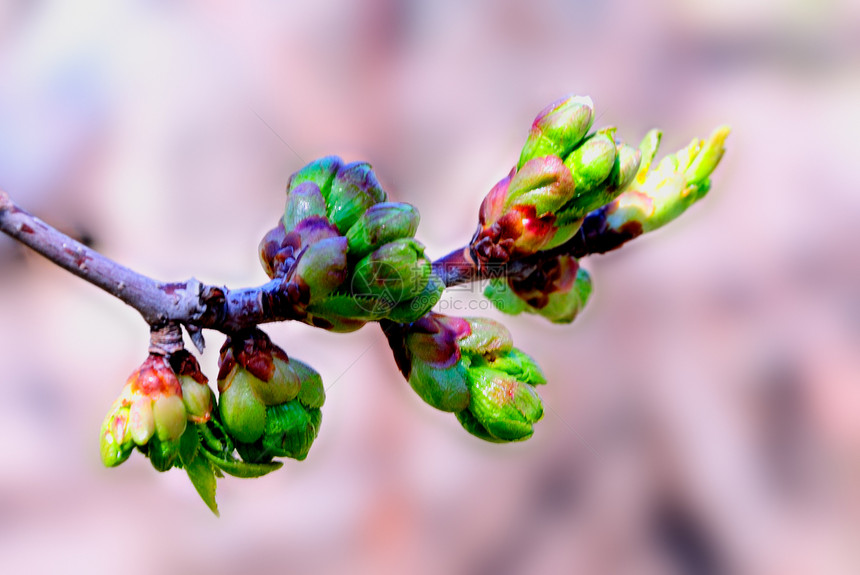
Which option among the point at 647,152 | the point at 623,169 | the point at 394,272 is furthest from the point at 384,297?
the point at 647,152

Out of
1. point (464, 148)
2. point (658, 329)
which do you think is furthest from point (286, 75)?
point (658, 329)

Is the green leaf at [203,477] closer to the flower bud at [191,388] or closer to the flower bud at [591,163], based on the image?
the flower bud at [191,388]

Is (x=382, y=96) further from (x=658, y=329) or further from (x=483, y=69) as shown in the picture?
(x=658, y=329)

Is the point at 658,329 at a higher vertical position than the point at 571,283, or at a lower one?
A: lower

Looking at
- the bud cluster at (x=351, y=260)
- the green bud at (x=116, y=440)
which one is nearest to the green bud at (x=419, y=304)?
the bud cluster at (x=351, y=260)

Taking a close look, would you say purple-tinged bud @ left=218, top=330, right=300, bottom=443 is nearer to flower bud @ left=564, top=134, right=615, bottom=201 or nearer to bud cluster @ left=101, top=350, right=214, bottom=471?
bud cluster @ left=101, top=350, right=214, bottom=471

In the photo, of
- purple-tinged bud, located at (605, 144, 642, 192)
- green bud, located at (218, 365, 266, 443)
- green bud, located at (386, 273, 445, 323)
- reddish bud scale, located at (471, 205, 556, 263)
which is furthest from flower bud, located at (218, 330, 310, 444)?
purple-tinged bud, located at (605, 144, 642, 192)
